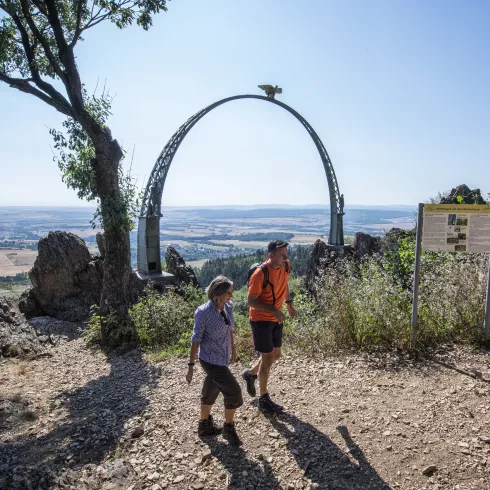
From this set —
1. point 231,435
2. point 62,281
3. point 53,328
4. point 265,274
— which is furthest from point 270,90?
point 231,435

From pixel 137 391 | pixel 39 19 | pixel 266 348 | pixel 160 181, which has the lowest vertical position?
pixel 137 391

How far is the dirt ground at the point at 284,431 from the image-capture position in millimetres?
3170

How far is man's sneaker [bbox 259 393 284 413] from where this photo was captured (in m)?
4.18

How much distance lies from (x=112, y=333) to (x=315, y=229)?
55.1 meters

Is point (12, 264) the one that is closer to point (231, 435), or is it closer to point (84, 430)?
point (84, 430)

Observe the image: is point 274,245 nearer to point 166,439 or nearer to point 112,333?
point 166,439

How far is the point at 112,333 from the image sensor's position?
7.42m

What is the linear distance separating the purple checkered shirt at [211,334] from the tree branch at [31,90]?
17.9ft

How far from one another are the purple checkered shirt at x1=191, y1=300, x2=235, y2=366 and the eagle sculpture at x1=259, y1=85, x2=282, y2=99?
7.11 m

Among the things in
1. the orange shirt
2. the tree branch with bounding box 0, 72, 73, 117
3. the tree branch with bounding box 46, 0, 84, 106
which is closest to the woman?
the orange shirt

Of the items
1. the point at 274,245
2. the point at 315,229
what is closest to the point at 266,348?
the point at 274,245

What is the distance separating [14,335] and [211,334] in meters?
5.33

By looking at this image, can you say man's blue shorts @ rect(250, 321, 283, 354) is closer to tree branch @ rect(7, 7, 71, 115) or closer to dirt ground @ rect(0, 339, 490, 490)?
dirt ground @ rect(0, 339, 490, 490)

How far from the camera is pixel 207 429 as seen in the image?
383cm
